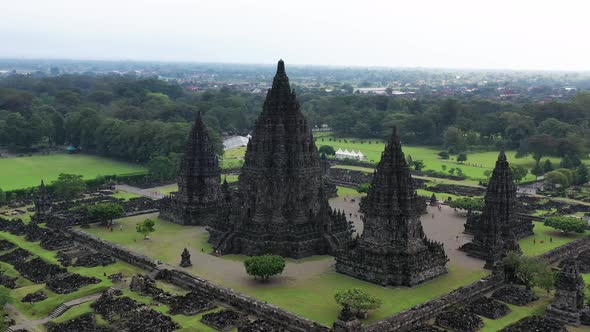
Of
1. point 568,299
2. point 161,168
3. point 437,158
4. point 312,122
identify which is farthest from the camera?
point 312,122

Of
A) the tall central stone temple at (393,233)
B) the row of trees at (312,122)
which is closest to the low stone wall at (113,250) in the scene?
the tall central stone temple at (393,233)

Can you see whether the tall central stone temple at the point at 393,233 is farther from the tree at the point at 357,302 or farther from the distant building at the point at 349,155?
the distant building at the point at 349,155

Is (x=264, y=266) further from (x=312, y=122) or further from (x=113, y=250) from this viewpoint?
(x=312, y=122)

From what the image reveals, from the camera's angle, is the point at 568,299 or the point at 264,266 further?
the point at 264,266

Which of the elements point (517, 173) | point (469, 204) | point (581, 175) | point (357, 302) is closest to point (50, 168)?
point (469, 204)

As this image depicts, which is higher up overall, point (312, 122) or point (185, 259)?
point (312, 122)

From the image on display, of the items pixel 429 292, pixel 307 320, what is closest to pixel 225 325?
pixel 307 320

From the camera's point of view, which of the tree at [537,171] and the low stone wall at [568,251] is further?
the tree at [537,171]
